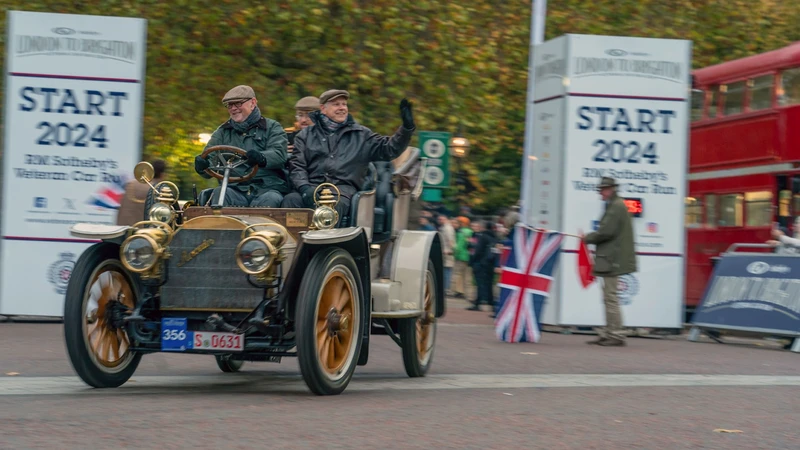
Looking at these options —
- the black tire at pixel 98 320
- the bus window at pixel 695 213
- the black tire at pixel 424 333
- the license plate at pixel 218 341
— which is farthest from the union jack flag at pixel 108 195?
the bus window at pixel 695 213

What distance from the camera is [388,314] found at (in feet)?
30.9

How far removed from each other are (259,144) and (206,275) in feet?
4.72

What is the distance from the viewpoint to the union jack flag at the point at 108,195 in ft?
48.3

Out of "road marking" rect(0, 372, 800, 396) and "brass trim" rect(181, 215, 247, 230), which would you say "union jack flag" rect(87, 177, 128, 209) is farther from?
"brass trim" rect(181, 215, 247, 230)

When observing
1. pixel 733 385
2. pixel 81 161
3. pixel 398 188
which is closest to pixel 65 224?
pixel 81 161

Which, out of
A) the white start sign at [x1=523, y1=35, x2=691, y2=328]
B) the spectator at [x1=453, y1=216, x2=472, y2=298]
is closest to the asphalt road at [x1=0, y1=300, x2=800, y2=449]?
the white start sign at [x1=523, y1=35, x2=691, y2=328]

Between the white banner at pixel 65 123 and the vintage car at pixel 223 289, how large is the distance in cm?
613

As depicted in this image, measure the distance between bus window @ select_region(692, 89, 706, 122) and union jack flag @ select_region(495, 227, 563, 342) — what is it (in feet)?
31.0

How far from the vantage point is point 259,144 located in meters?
9.27

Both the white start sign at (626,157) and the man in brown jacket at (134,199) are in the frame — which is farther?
the white start sign at (626,157)

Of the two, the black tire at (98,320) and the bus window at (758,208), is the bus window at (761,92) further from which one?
the black tire at (98,320)

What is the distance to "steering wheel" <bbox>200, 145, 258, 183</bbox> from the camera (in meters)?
8.82

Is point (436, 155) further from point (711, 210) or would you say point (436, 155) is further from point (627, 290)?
point (711, 210)

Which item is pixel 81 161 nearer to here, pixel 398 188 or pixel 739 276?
pixel 398 188
